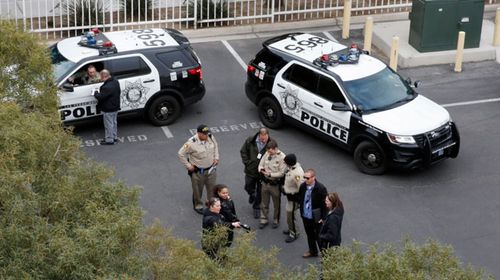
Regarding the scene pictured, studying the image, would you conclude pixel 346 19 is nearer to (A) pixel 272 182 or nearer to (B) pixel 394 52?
(B) pixel 394 52

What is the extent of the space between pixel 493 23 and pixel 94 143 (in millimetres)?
10654

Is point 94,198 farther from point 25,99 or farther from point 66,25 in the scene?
point 66,25

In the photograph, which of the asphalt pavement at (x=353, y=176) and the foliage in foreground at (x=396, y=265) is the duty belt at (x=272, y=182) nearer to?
the asphalt pavement at (x=353, y=176)

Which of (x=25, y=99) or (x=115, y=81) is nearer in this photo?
(x=25, y=99)

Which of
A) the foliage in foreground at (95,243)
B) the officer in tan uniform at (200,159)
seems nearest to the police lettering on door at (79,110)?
the officer in tan uniform at (200,159)

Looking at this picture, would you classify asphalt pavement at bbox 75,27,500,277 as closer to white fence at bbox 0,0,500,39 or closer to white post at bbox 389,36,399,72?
white post at bbox 389,36,399,72

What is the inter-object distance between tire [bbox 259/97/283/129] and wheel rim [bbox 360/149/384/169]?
193 centimetres

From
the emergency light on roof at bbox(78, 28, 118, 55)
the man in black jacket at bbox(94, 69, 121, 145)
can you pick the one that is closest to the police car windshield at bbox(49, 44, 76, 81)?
the emergency light on roof at bbox(78, 28, 118, 55)

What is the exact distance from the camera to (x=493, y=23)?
2195 cm

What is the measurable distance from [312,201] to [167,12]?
9.64 m

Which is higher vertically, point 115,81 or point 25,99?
point 25,99

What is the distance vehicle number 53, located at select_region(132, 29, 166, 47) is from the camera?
16812mm

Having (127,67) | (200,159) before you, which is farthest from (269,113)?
(200,159)

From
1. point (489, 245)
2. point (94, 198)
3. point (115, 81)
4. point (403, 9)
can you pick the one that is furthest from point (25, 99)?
point (403, 9)
